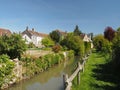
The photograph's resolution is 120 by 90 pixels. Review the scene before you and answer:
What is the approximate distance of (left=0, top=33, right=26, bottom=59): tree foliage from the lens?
22.6 meters

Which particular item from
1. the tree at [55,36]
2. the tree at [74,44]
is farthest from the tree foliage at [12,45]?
the tree at [55,36]

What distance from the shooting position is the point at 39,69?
24.2m

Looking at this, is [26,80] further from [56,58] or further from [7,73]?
[56,58]

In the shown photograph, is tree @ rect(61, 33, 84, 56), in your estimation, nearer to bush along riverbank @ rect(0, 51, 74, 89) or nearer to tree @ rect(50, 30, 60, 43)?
tree @ rect(50, 30, 60, 43)

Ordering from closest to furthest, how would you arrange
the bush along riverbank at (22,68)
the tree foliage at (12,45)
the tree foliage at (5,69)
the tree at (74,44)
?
the tree foliage at (5,69) < the bush along riverbank at (22,68) < the tree foliage at (12,45) < the tree at (74,44)

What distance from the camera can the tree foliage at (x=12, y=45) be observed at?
22.6 meters

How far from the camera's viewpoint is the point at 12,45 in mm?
22812

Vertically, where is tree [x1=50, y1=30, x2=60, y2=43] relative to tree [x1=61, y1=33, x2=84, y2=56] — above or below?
above

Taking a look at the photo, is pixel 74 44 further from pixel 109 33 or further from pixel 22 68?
pixel 22 68

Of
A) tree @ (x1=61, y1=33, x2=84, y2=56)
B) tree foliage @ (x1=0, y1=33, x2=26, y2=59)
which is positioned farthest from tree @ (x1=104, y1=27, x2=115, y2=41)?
tree foliage @ (x1=0, y1=33, x2=26, y2=59)

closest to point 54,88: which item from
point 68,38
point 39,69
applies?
point 39,69

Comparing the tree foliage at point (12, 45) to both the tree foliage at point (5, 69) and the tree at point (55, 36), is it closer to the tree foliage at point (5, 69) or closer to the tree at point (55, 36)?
the tree foliage at point (5, 69)

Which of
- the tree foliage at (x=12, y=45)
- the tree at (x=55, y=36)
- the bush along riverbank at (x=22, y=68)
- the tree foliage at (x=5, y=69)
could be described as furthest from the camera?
the tree at (x=55, y=36)

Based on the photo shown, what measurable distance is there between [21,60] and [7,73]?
4.85 metres
